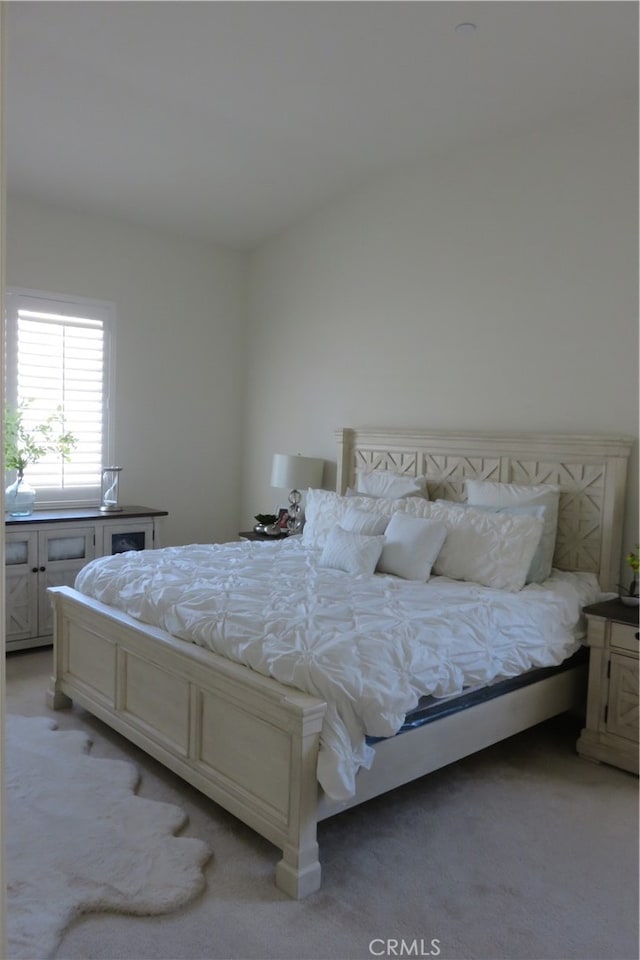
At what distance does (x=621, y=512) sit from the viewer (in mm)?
3361

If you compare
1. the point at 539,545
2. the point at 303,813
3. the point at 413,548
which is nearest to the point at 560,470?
the point at 539,545

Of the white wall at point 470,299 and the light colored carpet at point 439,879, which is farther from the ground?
the white wall at point 470,299

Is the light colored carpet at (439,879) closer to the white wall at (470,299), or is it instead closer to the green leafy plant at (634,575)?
the green leafy plant at (634,575)

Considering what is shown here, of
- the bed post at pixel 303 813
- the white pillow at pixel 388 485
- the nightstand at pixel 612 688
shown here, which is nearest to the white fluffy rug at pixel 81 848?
the bed post at pixel 303 813

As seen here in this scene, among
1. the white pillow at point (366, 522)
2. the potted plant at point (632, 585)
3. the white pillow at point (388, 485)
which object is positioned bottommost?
the potted plant at point (632, 585)

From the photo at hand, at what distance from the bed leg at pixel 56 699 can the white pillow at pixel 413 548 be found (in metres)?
1.70

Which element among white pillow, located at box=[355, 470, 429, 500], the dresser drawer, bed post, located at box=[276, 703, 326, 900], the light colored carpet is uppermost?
white pillow, located at box=[355, 470, 429, 500]

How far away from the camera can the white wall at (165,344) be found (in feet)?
15.7

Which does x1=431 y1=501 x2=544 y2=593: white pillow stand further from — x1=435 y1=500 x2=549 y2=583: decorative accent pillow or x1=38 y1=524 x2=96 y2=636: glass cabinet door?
x1=38 y1=524 x2=96 y2=636: glass cabinet door

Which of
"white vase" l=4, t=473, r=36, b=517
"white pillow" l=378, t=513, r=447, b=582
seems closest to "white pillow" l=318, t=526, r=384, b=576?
"white pillow" l=378, t=513, r=447, b=582

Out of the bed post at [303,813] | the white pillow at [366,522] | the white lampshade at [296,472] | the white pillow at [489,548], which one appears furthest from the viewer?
the white lampshade at [296,472]

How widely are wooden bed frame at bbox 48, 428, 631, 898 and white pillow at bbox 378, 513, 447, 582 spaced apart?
0.66 meters

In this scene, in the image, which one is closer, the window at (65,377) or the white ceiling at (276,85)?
the white ceiling at (276,85)

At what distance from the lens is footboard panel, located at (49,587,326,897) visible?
2.09 meters
